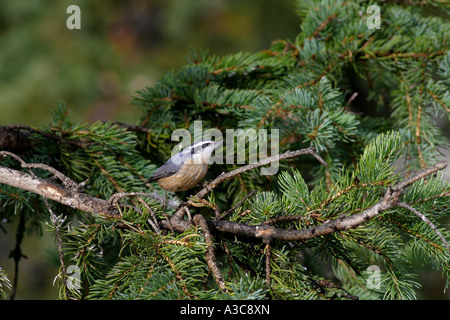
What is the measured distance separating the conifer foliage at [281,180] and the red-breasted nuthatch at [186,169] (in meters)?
0.06

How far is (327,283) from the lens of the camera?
1.28 meters

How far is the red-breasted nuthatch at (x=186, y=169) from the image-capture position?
1923mm

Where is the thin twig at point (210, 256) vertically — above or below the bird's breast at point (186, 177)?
below

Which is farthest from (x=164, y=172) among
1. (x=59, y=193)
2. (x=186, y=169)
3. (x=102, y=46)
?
(x=102, y=46)

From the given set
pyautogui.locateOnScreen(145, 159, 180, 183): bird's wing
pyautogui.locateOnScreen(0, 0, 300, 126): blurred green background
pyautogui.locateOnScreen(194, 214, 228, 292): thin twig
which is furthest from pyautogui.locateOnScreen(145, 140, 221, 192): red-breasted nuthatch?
pyautogui.locateOnScreen(0, 0, 300, 126): blurred green background

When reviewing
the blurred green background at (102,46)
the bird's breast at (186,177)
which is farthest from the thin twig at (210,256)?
the blurred green background at (102,46)

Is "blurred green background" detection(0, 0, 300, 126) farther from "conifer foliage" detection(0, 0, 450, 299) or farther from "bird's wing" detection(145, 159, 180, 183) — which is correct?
"bird's wing" detection(145, 159, 180, 183)

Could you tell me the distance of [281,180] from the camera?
53.8 inches

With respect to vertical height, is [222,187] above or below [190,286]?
above

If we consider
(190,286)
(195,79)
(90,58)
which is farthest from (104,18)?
(190,286)

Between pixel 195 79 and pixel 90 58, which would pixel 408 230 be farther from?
pixel 90 58

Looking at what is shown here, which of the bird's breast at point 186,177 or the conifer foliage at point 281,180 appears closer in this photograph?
the conifer foliage at point 281,180

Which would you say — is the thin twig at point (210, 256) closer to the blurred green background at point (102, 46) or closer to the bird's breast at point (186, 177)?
the bird's breast at point (186, 177)
